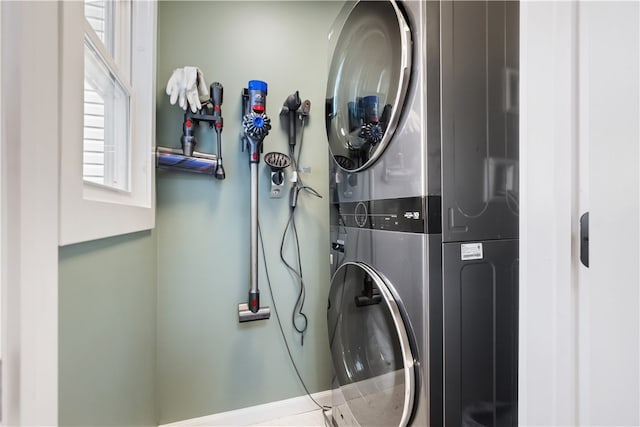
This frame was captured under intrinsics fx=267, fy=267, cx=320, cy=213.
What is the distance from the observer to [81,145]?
0.52m

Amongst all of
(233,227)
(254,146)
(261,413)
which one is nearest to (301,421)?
(261,413)

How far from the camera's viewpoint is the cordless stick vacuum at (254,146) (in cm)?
121

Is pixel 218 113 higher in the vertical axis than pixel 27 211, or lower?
higher

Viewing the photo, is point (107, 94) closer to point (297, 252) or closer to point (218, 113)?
point (218, 113)

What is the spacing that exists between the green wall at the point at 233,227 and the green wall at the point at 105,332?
200 mm

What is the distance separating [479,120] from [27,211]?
97 cm

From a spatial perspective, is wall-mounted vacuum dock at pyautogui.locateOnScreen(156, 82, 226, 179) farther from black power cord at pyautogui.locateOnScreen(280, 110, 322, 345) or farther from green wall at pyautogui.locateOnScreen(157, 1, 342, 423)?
black power cord at pyautogui.locateOnScreen(280, 110, 322, 345)
